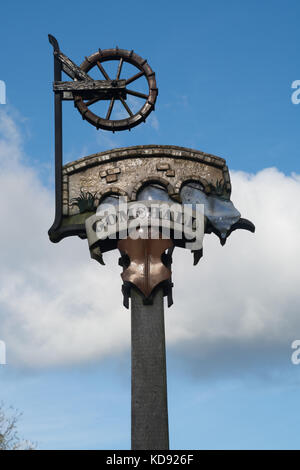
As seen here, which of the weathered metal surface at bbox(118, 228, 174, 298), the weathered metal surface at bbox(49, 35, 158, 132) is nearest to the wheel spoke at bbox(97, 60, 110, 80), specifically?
the weathered metal surface at bbox(49, 35, 158, 132)

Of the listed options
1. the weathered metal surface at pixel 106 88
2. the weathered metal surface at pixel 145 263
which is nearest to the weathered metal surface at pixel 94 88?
the weathered metal surface at pixel 106 88

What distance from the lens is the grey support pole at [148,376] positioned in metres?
10.7

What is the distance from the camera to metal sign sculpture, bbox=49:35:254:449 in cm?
1151

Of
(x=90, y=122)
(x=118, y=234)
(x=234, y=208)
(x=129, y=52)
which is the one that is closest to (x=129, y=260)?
(x=118, y=234)

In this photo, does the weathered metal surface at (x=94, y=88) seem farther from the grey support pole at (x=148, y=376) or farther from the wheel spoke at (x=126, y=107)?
the grey support pole at (x=148, y=376)

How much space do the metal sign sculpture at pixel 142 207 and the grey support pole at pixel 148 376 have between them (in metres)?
0.02

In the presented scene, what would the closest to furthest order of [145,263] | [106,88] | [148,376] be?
1. [148,376]
2. [145,263]
3. [106,88]

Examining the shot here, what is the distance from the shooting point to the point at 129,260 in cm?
1203

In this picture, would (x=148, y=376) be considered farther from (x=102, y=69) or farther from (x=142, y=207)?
(x=102, y=69)

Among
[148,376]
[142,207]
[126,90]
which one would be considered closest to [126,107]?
[126,90]

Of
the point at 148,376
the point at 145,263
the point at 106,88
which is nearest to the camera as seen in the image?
the point at 148,376

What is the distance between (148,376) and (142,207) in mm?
3100

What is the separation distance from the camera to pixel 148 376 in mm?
11008

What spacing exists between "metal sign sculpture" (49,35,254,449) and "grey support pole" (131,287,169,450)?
0.06 feet
